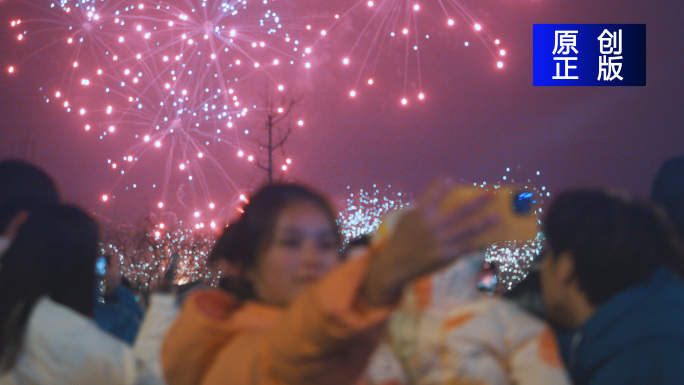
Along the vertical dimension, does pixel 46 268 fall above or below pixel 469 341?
above

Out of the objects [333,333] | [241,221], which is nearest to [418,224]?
[333,333]

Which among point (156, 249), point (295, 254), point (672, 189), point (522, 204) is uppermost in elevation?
point (672, 189)

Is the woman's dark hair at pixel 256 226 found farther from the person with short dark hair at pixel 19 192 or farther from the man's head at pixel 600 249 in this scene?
the person with short dark hair at pixel 19 192

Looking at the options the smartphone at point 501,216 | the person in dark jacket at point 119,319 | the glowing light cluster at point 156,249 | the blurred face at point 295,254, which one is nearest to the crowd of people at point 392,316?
the blurred face at point 295,254

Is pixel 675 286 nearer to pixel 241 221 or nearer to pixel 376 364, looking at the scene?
pixel 376 364

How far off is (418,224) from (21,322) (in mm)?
1707

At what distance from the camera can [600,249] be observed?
193 centimetres

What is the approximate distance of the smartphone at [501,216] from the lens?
821 millimetres

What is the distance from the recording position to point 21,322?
2.05 metres

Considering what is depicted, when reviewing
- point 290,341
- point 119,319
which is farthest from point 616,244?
point 119,319

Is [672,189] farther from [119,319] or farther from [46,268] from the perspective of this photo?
[119,319]

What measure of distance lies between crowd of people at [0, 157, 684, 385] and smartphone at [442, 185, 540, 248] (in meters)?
0.31

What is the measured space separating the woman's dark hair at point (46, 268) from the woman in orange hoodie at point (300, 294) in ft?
2.48

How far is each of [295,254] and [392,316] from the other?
0.91 feet
